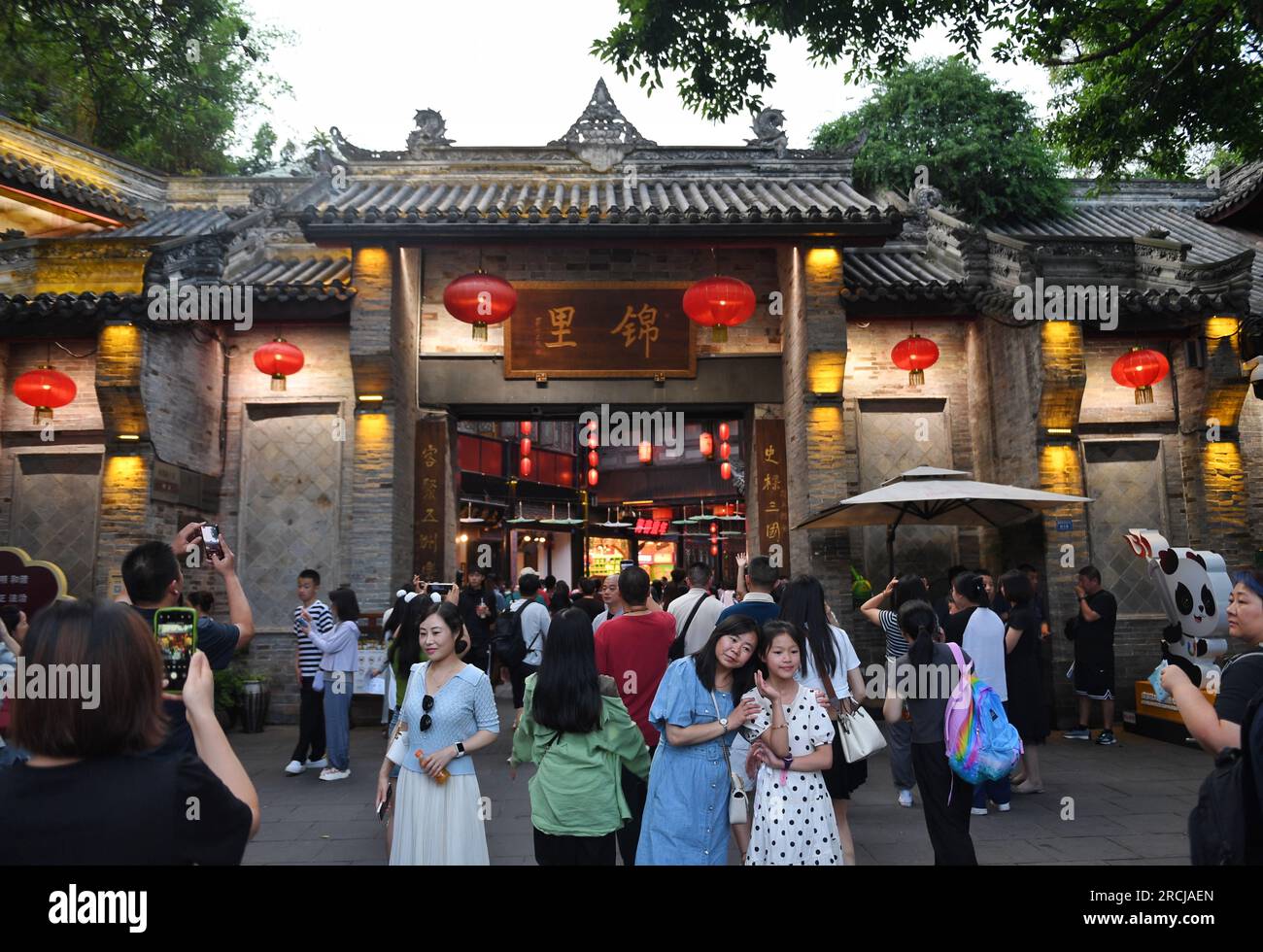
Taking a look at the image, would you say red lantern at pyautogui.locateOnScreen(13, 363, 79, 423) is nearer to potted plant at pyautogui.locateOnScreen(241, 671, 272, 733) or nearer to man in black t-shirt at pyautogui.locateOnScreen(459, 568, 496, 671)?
potted plant at pyautogui.locateOnScreen(241, 671, 272, 733)

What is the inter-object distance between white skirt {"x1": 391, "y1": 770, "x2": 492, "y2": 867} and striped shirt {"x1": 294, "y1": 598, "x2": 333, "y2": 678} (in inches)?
151

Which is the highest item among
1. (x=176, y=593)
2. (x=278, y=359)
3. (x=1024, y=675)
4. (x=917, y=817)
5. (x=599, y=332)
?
(x=599, y=332)

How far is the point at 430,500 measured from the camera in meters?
10.7

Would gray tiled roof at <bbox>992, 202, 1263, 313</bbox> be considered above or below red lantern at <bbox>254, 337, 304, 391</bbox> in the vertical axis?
above

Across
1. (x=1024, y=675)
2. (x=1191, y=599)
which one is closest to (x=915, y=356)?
(x=1191, y=599)

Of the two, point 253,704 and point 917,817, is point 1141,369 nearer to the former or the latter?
point 917,817

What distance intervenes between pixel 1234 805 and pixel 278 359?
974 centimetres

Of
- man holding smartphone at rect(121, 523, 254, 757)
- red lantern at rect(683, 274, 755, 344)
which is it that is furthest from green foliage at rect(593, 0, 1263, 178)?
man holding smartphone at rect(121, 523, 254, 757)

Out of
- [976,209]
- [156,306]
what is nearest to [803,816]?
[156,306]

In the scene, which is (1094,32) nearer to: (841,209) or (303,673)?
(841,209)

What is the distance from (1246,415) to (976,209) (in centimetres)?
712

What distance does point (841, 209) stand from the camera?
1007 cm

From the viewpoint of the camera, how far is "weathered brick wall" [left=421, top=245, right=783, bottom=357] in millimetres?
11320

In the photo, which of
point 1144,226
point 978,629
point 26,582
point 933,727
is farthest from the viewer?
point 1144,226
